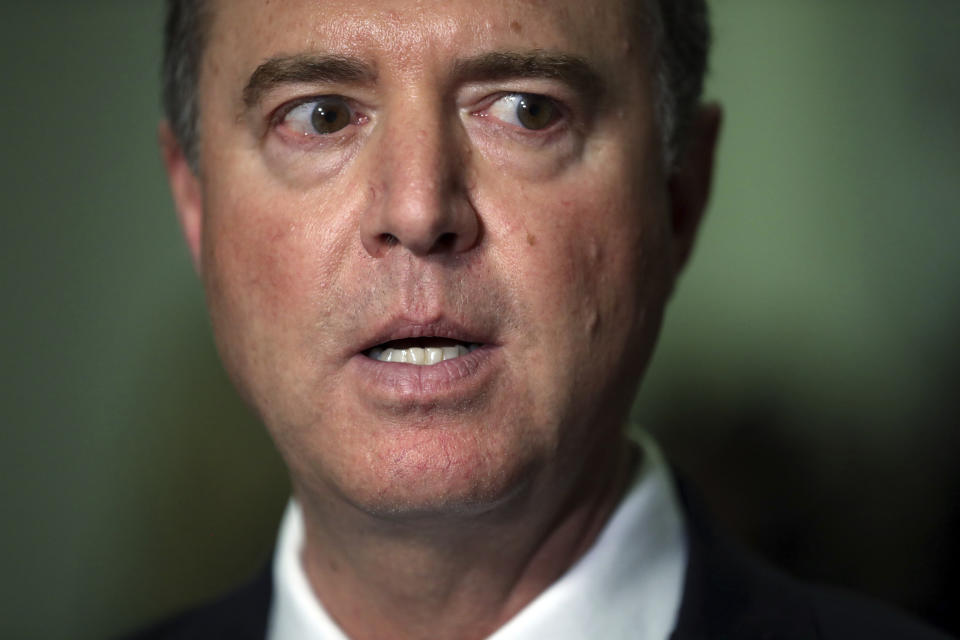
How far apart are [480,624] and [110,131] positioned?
2.02 m

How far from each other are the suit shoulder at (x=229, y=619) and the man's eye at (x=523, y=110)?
970mm

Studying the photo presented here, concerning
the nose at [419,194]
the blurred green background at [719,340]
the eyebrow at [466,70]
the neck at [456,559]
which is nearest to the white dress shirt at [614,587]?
the neck at [456,559]

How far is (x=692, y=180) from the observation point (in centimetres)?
206

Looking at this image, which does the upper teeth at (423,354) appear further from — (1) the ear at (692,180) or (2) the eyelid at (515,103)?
(1) the ear at (692,180)

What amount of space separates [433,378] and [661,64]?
0.62 meters

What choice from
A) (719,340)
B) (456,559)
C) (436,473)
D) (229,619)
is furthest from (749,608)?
(719,340)

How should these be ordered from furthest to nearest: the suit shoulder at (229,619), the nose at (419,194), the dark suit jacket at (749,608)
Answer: the suit shoulder at (229,619), the dark suit jacket at (749,608), the nose at (419,194)

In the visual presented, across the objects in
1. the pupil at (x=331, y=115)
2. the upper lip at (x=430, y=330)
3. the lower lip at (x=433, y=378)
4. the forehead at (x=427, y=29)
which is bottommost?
the lower lip at (x=433, y=378)

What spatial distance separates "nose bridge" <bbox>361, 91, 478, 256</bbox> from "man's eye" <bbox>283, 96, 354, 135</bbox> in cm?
8

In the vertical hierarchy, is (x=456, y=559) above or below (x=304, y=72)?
below

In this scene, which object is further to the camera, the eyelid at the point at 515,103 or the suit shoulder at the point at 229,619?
the suit shoulder at the point at 229,619

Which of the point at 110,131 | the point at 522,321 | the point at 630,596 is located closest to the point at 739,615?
the point at 630,596

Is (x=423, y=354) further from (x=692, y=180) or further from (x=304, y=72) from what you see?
(x=692, y=180)

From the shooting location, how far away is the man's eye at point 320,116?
1.71m
